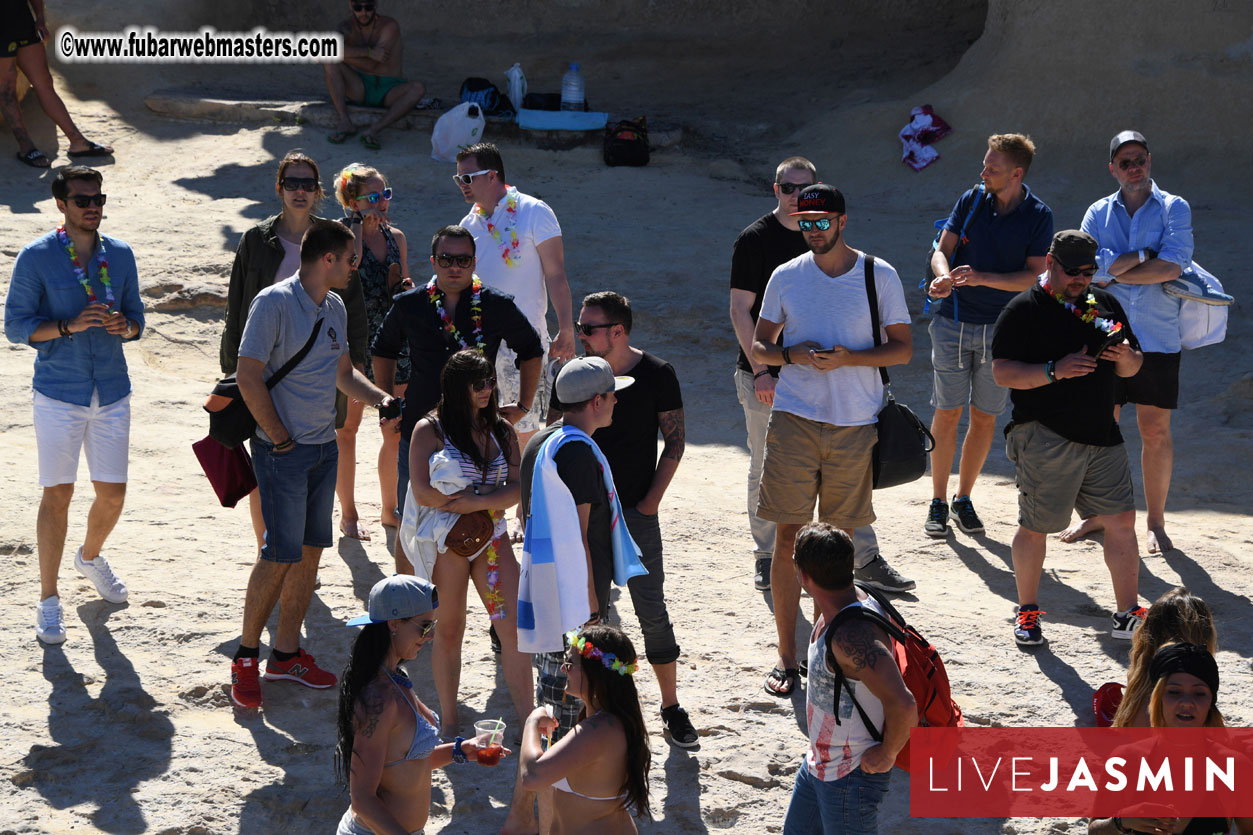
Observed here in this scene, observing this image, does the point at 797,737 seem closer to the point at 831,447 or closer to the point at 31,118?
the point at 831,447

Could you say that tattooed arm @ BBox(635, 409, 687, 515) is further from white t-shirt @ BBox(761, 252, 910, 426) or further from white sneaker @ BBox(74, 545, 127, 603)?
white sneaker @ BBox(74, 545, 127, 603)

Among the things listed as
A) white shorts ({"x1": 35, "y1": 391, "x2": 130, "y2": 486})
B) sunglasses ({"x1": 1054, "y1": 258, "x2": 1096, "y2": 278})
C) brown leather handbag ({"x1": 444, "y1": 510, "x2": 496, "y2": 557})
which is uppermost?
sunglasses ({"x1": 1054, "y1": 258, "x2": 1096, "y2": 278})

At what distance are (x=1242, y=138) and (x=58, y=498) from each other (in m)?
10.7

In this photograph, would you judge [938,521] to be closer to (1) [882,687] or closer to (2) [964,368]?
(2) [964,368]

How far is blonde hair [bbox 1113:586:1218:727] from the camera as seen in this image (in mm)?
3896

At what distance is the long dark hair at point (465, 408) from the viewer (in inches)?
178

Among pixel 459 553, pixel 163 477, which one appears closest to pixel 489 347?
pixel 459 553

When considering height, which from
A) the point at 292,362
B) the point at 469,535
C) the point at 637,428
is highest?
the point at 292,362

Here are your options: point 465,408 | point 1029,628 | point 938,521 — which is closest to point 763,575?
point 938,521

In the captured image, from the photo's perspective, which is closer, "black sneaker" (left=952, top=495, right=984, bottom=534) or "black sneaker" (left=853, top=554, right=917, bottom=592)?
"black sneaker" (left=853, top=554, right=917, bottom=592)

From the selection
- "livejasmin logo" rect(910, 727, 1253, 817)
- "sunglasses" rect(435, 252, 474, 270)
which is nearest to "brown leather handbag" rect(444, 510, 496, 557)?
"sunglasses" rect(435, 252, 474, 270)

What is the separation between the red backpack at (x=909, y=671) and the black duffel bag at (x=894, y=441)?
49.2 inches

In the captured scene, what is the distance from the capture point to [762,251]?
5.85 meters

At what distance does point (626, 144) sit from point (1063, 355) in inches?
318
